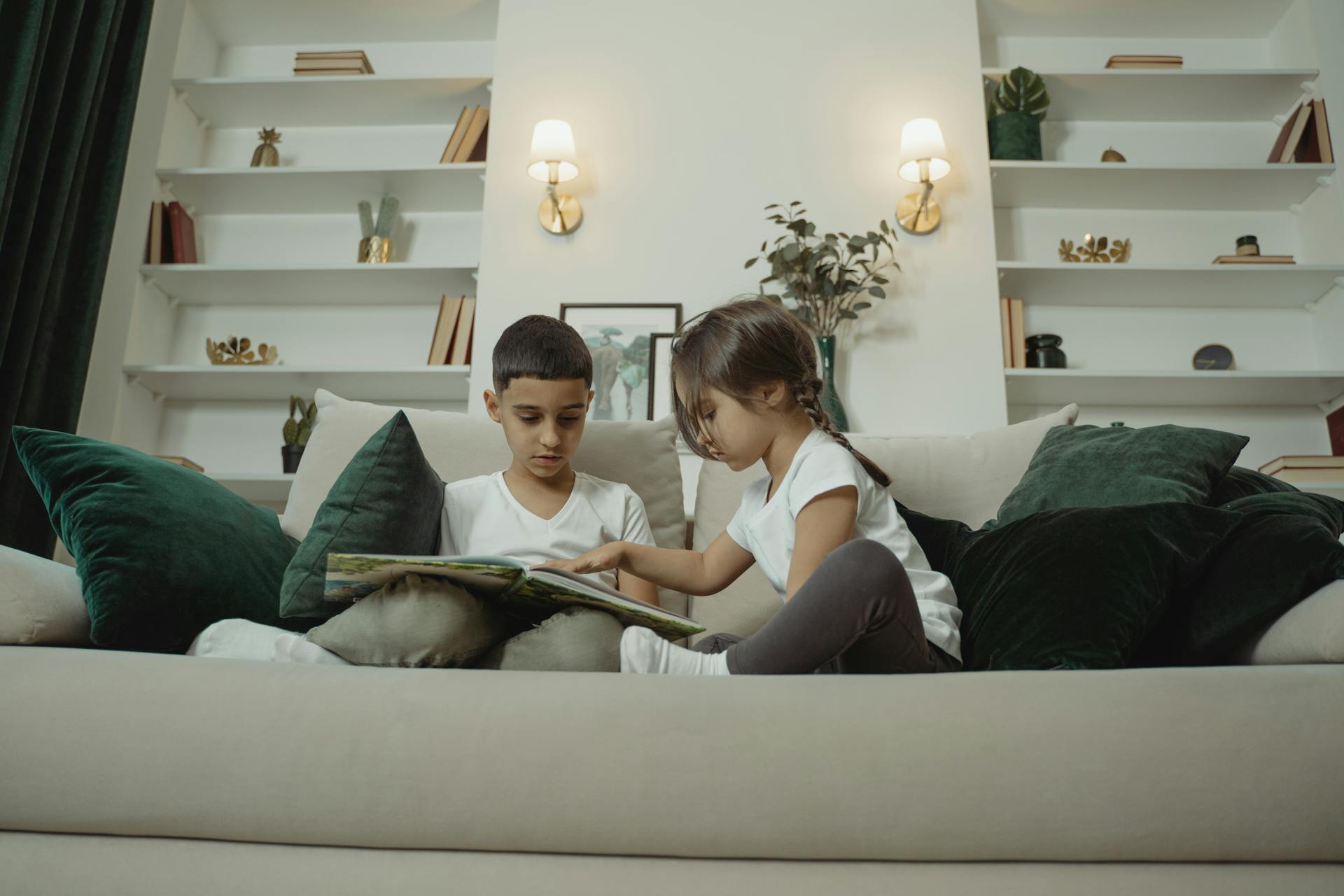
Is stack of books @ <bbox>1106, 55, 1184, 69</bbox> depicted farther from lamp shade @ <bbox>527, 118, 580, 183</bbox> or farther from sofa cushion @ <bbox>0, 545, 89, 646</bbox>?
sofa cushion @ <bbox>0, 545, 89, 646</bbox>

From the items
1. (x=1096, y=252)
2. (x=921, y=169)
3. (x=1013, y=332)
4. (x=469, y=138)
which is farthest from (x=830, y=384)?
(x=469, y=138)

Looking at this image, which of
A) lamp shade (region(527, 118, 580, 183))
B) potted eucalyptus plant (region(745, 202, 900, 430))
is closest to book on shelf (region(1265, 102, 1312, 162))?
potted eucalyptus plant (region(745, 202, 900, 430))

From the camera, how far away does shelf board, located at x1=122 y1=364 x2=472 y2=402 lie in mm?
3096

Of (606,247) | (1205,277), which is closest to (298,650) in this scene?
(606,247)

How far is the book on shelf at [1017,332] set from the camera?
9.95 feet

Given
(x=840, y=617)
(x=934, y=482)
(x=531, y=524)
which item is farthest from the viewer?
(x=934, y=482)

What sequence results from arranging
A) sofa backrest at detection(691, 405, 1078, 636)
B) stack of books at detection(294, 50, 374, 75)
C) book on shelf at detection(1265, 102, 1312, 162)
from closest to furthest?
sofa backrest at detection(691, 405, 1078, 636) → book on shelf at detection(1265, 102, 1312, 162) → stack of books at detection(294, 50, 374, 75)

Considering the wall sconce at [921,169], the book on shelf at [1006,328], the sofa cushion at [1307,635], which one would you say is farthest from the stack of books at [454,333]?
the sofa cushion at [1307,635]

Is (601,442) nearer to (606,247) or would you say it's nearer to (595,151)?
(606,247)

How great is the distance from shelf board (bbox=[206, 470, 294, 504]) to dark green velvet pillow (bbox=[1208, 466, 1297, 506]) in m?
2.43

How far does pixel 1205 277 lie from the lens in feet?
10.0

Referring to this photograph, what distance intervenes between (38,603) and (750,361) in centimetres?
98

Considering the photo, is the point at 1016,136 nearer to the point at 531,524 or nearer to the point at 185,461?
the point at 531,524

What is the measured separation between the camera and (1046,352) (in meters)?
3.07
